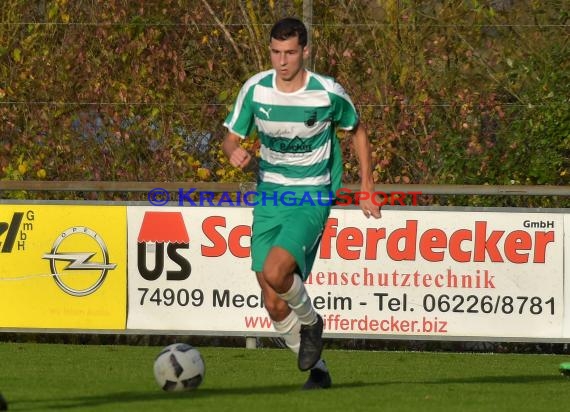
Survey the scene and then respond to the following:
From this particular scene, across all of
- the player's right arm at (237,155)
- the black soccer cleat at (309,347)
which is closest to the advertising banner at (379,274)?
the black soccer cleat at (309,347)

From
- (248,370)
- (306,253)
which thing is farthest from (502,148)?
(306,253)

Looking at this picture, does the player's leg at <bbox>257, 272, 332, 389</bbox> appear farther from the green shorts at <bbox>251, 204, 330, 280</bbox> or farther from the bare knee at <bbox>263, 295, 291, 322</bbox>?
the green shorts at <bbox>251, 204, 330, 280</bbox>

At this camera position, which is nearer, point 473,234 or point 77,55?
point 473,234

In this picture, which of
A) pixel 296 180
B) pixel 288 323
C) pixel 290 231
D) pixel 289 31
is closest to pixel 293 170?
pixel 296 180

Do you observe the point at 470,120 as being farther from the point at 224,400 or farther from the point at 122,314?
the point at 224,400

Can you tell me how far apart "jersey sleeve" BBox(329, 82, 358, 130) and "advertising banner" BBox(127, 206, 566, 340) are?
11.2ft

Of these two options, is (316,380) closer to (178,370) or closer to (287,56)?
(178,370)

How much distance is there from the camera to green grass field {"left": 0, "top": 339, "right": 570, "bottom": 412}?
7223mm

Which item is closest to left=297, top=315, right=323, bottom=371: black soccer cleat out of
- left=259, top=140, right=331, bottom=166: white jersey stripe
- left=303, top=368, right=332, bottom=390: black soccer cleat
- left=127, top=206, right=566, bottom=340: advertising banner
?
left=303, top=368, right=332, bottom=390: black soccer cleat

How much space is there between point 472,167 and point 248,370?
4136mm

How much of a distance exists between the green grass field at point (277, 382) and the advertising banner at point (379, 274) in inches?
10.5

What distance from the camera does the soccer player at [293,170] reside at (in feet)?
25.0

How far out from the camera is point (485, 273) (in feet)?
36.7

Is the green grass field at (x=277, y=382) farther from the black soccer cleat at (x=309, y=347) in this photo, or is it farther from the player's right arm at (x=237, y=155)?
the player's right arm at (x=237, y=155)
